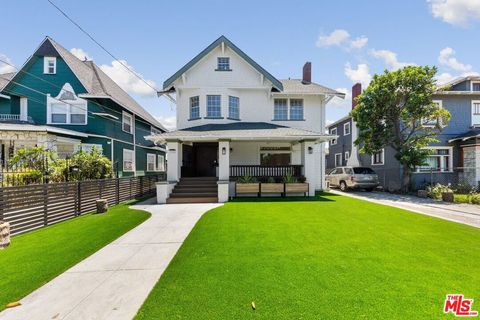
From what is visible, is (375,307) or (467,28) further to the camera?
(467,28)

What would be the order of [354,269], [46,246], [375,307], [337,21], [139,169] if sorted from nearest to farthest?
1. [375,307]
2. [354,269]
3. [46,246]
4. [337,21]
5. [139,169]

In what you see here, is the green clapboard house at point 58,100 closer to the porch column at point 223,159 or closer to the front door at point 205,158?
the front door at point 205,158

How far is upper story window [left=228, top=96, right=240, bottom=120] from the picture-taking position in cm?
1545

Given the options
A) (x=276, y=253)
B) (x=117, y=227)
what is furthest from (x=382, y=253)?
(x=117, y=227)

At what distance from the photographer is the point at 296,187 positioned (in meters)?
12.9

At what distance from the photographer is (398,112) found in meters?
14.8

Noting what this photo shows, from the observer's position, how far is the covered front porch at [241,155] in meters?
12.4

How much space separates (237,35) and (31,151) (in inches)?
497

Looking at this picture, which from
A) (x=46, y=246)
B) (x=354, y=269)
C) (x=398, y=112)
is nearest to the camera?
(x=354, y=269)

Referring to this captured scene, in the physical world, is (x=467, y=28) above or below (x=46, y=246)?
above

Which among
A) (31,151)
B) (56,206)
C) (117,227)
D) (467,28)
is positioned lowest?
(117,227)

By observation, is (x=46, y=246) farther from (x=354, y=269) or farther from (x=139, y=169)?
(x=139, y=169)

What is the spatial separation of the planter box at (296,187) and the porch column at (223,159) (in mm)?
3199

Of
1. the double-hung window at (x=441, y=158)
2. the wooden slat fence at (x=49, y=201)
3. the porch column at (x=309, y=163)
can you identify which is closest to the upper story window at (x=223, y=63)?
the porch column at (x=309, y=163)
